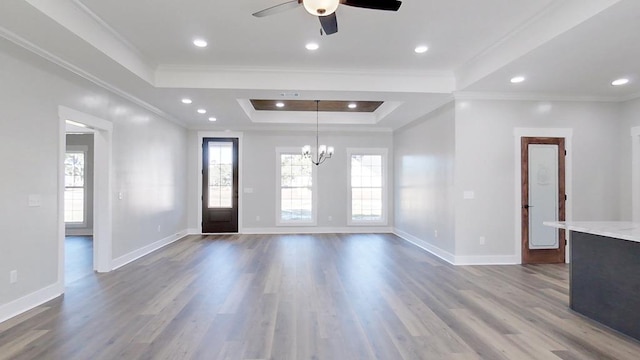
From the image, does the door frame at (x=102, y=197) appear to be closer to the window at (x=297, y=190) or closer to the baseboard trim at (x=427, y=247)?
the window at (x=297, y=190)

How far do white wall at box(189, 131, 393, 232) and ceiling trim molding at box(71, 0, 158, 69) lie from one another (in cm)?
393

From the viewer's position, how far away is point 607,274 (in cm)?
300

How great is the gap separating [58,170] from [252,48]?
107 inches

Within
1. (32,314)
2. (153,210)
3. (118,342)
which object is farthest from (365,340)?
(153,210)

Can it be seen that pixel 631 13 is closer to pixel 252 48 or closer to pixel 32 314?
pixel 252 48

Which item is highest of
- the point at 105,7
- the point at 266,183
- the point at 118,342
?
the point at 105,7

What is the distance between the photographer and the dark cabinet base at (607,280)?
9.12 feet

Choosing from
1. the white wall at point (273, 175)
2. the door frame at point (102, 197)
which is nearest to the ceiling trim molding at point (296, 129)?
the white wall at point (273, 175)

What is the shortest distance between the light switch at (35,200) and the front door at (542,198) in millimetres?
6565

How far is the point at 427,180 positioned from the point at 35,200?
5.95 meters

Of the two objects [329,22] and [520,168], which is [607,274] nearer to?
[520,168]

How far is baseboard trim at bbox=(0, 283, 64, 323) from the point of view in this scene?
313cm

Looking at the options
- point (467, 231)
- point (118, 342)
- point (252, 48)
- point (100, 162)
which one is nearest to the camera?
point (118, 342)

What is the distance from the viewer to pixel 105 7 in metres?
3.15
